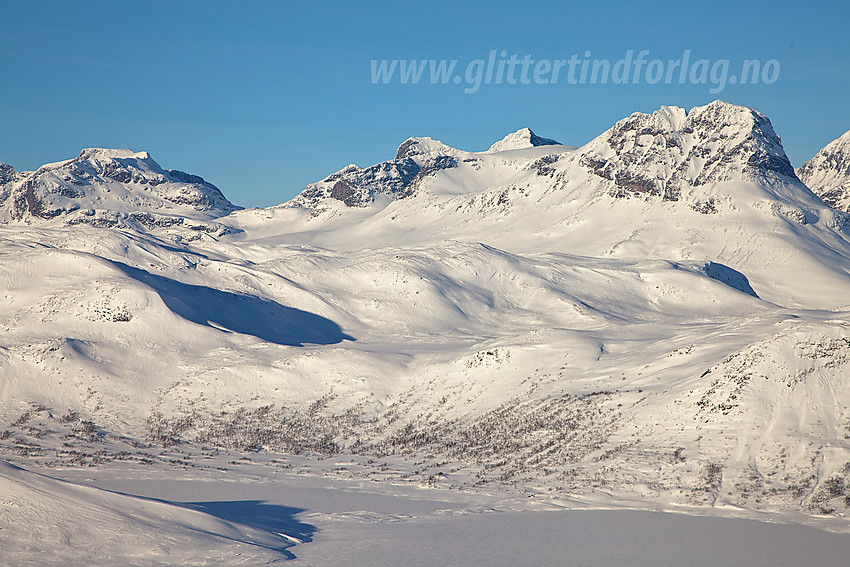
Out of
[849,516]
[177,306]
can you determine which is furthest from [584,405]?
[177,306]

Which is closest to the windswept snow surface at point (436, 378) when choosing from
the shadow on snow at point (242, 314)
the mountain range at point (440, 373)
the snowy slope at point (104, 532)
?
the mountain range at point (440, 373)

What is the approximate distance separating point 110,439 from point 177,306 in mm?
25582

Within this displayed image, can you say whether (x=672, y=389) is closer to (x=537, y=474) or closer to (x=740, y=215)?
(x=537, y=474)

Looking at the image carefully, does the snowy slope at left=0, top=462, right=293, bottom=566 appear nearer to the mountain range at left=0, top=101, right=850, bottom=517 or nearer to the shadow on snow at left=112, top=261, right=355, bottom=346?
the mountain range at left=0, top=101, right=850, bottom=517

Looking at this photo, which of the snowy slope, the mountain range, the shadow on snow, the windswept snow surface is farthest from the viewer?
the shadow on snow

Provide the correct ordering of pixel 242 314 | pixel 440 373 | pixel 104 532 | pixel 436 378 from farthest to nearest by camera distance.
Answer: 1. pixel 242 314
2. pixel 440 373
3. pixel 436 378
4. pixel 104 532

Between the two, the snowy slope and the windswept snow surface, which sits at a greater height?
the windswept snow surface

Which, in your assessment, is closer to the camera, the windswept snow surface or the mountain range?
the windswept snow surface

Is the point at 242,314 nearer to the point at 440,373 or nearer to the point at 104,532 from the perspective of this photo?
the point at 440,373

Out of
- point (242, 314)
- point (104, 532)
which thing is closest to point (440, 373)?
point (242, 314)

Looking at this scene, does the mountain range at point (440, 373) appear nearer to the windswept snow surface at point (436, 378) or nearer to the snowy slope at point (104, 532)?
the windswept snow surface at point (436, 378)

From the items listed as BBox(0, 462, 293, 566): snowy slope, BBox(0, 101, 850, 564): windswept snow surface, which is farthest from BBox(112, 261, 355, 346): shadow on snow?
BBox(0, 462, 293, 566): snowy slope

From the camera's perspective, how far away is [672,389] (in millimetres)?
43719

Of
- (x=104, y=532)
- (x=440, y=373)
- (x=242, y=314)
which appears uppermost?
(x=242, y=314)
